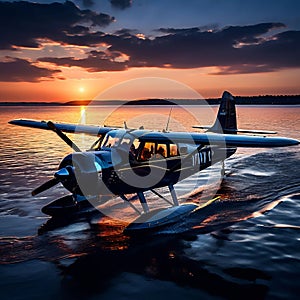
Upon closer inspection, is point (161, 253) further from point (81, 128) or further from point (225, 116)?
point (225, 116)

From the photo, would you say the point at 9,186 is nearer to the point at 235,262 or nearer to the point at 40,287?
the point at 40,287

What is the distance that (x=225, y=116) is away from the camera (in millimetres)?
14430

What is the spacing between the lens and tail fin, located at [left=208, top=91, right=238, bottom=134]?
1408cm

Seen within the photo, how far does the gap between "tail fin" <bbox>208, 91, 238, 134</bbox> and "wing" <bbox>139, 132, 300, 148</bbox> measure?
5.30 meters

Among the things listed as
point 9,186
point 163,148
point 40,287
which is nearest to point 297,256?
point 163,148

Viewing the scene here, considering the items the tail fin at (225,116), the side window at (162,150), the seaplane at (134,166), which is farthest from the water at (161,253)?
the tail fin at (225,116)

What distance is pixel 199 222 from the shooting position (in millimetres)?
8266

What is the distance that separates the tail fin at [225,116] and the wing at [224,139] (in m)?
5.30

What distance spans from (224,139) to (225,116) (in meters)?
6.19

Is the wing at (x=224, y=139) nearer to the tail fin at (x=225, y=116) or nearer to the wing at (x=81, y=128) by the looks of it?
the wing at (x=81, y=128)

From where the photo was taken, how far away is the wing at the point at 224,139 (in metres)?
7.99

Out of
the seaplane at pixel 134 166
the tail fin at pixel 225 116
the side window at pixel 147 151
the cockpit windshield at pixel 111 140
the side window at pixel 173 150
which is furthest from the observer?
the tail fin at pixel 225 116

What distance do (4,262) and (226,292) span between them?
438 cm

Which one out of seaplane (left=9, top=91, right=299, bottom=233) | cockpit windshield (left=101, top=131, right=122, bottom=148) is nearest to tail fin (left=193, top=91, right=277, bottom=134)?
seaplane (left=9, top=91, right=299, bottom=233)
